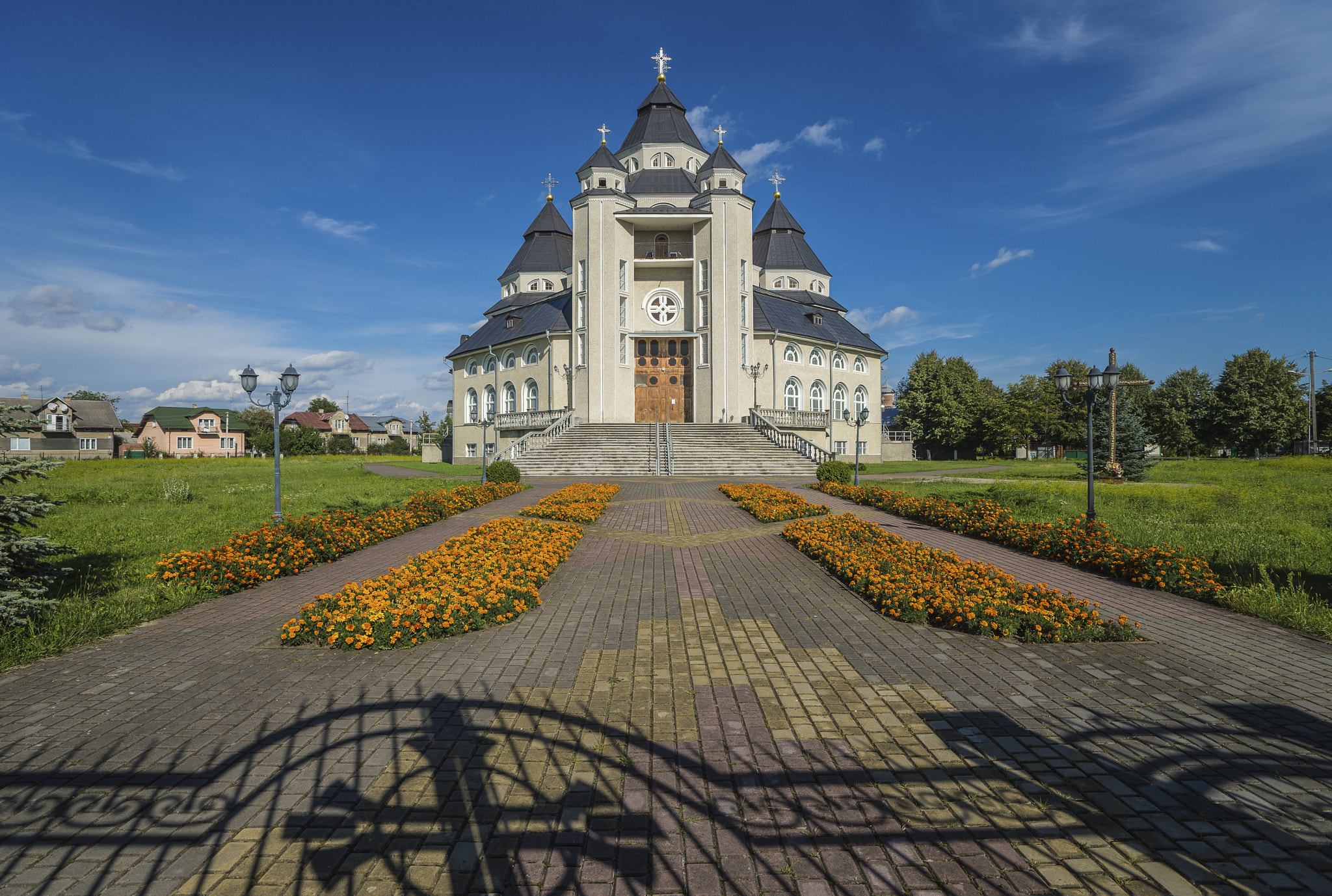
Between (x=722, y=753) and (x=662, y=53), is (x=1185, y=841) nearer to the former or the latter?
(x=722, y=753)

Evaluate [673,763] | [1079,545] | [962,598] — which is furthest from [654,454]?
[673,763]

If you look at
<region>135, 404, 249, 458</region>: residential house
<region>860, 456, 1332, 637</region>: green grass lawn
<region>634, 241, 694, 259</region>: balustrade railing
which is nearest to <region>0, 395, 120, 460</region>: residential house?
<region>135, 404, 249, 458</region>: residential house

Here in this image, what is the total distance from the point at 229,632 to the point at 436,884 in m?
5.09

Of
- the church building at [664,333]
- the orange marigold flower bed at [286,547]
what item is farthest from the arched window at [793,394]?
the orange marigold flower bed at [286,547]

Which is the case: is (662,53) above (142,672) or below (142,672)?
above

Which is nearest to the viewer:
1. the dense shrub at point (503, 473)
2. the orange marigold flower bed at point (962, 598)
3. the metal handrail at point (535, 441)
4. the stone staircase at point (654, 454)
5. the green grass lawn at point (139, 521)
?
the orange marigold flower bed at point (962, 598)

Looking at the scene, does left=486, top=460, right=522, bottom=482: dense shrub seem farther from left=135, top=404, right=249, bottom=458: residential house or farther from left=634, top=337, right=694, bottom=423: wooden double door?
left=135, top=404, right=249, bottom=458: residential house

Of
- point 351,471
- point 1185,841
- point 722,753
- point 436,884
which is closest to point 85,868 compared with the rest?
point 436,884

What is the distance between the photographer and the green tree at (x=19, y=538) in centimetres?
564

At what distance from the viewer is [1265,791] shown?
11.2 feet

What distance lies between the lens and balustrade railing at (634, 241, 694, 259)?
131 feet

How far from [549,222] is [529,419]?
76.9 feet

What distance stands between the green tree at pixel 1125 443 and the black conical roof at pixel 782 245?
2780cm

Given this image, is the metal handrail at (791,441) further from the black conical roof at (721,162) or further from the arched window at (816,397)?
the black conical roof at (721,162)
